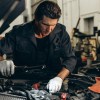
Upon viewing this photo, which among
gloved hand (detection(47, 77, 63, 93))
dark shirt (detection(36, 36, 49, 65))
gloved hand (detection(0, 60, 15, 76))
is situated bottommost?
gloved hand (detection(47, 77, 63, 93))

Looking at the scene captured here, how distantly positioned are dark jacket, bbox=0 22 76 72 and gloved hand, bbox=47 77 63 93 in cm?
37

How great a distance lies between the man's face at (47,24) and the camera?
2.47 meters

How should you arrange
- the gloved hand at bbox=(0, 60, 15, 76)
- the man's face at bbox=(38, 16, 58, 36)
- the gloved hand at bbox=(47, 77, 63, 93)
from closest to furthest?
the gloved hand at bbox=(47, 77, 63, 93), the gloved hand at bbox=(0, 60, 15, 76), the man's face at bbox=(38, 16, 58, 36)

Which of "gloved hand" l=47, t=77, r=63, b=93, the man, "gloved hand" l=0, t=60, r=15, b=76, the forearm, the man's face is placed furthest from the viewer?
the man

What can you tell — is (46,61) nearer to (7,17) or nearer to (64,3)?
(7,17)

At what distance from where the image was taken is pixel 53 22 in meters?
2.48

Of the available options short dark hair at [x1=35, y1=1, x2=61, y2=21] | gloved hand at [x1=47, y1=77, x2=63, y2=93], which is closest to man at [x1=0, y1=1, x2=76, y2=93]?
short dark hair at [x1=35, y1=1, x2=61, y2=21]

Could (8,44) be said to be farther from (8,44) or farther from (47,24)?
(47,24)

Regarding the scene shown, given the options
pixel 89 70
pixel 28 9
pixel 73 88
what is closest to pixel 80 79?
pixel 73 88

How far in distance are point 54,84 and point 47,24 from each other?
23.6 inches

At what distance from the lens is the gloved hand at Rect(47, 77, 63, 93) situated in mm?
2013

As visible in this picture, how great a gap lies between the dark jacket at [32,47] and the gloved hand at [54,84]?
1.23 ft

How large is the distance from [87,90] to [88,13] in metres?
8.11

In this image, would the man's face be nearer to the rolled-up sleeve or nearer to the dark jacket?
the dark jacket
